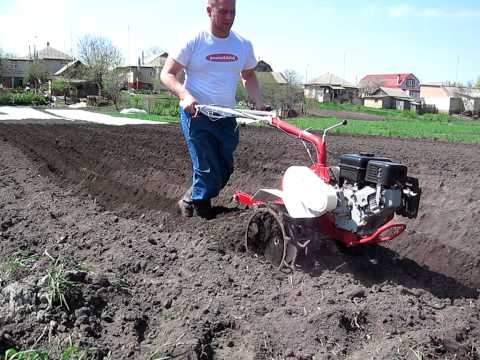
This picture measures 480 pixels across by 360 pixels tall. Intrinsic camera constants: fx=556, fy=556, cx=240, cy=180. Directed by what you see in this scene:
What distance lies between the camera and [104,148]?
1173 cm

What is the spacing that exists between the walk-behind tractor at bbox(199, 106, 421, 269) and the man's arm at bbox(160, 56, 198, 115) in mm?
462

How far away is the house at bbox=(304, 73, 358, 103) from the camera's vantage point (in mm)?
89250

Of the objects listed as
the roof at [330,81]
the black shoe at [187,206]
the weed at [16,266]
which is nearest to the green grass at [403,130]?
the black shoe at [187,206]

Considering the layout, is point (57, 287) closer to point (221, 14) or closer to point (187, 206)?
point (187, 206)

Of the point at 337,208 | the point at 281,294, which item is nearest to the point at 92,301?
the point at 281,294

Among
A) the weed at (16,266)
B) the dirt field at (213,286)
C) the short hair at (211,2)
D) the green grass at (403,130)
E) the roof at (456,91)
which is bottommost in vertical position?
the green grass at (403,130)

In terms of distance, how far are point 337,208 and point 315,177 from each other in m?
0.28

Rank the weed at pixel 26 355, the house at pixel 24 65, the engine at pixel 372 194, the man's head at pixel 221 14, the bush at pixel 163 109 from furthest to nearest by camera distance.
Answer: the house at pixel 24 65, the bush at pixel 163 109, the man's head at pixel 221 14, the engine at pixel 372 194, the weed at pixel 26 355

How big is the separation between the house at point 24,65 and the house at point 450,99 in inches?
2242

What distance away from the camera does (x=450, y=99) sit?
269 feet

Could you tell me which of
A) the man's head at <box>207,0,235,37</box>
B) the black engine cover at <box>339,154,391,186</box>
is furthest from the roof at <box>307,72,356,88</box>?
the black engine cover at <box>339,154,391,186</box>

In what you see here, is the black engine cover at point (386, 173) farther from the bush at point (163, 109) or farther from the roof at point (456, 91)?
the roof at point (456, 91)

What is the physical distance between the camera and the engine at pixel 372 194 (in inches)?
147

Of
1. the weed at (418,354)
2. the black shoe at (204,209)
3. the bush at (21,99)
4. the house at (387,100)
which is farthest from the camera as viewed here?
the house at (387,100)
